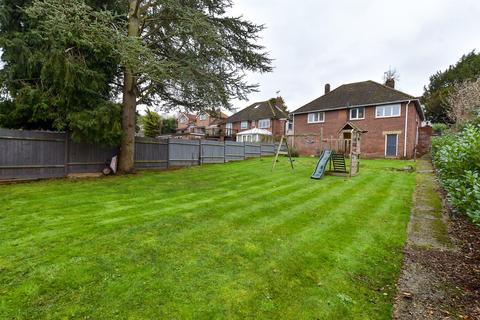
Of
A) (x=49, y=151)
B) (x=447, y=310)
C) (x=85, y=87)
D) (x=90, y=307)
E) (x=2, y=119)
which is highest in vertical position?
(x=85, y=87)

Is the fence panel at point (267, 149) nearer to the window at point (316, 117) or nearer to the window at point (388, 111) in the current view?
the window at point (316, 117)

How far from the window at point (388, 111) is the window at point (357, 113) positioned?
1367 millimetres

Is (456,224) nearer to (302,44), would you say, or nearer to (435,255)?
(435,255)

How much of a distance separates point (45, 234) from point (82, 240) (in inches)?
33.0

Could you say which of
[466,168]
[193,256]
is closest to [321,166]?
[466,168]

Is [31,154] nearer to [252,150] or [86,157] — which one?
[86,157]

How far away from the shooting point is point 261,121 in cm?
4216

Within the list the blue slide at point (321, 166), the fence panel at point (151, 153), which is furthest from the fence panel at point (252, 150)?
the blue slide at point (321, 166)

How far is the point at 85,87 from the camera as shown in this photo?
429 inches

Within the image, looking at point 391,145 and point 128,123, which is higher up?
point 128,123

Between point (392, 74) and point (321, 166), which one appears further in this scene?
point (392, 74)

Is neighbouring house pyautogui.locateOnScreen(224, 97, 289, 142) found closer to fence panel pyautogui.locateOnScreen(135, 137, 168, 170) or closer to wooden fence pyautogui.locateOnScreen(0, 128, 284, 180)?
wooden fence pyautogui.locateOnScreen(0, 128, 284, 180)

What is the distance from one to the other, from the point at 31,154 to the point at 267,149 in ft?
66.7

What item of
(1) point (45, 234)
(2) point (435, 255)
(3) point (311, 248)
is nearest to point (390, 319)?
(3) point (311, 248)
